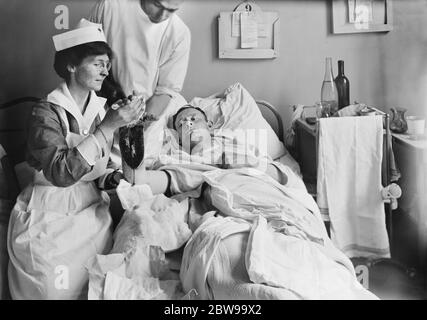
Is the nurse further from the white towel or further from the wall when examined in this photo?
the white towel

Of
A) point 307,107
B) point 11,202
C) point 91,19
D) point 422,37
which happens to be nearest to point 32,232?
point 11,202

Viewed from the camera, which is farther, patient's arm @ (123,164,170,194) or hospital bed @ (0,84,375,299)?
patient's arm @ (123,164,170,194)

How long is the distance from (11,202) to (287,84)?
0.76 meters

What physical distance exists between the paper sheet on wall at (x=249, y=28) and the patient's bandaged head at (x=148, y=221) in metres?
0.44

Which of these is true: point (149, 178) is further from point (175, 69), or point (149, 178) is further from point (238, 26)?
point (238, 26)

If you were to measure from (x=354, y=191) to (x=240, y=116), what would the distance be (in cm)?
37

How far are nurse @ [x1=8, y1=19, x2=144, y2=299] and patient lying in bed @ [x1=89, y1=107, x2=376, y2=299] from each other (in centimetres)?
13

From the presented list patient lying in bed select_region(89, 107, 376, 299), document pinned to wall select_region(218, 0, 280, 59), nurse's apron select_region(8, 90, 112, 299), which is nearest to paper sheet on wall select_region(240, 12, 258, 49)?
document pinned to wall select_region(218, 0, 280, 59)

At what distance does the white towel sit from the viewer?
1.51 metres

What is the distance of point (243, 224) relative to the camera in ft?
4.06

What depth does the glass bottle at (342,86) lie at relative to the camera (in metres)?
1.48

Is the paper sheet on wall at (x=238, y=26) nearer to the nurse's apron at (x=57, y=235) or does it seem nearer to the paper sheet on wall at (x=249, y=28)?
the paper sheet on wall at (x=249, y=28)

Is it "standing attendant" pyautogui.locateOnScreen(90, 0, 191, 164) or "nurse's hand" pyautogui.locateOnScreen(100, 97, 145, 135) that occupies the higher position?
"standing attendant" pyautogui.locateOnScreen(90, 0, 191, 164)
